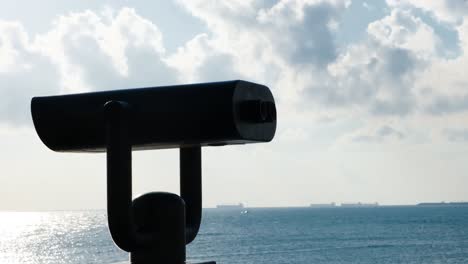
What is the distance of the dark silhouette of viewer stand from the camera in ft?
14.0

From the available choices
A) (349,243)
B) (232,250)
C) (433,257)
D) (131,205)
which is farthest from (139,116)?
(349,243)

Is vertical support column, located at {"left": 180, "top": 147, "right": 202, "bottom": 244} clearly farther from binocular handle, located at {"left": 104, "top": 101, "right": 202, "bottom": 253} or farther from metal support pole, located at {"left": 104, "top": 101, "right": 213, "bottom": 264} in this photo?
binocular handle, located at {"left": 104, "top": 101, "right": 202, "bottom": 253}

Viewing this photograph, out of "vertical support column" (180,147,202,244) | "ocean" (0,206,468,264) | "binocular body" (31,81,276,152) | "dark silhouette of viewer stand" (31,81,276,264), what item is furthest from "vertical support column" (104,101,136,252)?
"ocean" (0,206,468,264)

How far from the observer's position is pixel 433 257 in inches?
4158

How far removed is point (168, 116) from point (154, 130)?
0.39ft

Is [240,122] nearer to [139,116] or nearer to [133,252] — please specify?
[139,116]

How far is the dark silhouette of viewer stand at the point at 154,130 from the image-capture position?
427 centimetres

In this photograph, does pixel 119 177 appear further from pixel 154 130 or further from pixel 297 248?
pixel 297 248

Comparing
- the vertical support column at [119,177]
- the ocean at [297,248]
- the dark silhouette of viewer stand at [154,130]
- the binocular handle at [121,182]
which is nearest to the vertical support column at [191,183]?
the dark silhouette of viewer stand at [154,130]

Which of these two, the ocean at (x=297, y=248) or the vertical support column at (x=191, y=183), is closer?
the vertical support column at (x=191, y=183)

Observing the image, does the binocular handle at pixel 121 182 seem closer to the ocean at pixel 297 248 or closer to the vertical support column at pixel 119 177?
the vertical support column at pixel 119 177

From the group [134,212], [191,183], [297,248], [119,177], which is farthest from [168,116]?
[297,248]

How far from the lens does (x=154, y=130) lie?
449 centimetres

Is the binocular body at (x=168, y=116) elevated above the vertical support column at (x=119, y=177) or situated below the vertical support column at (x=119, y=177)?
above
